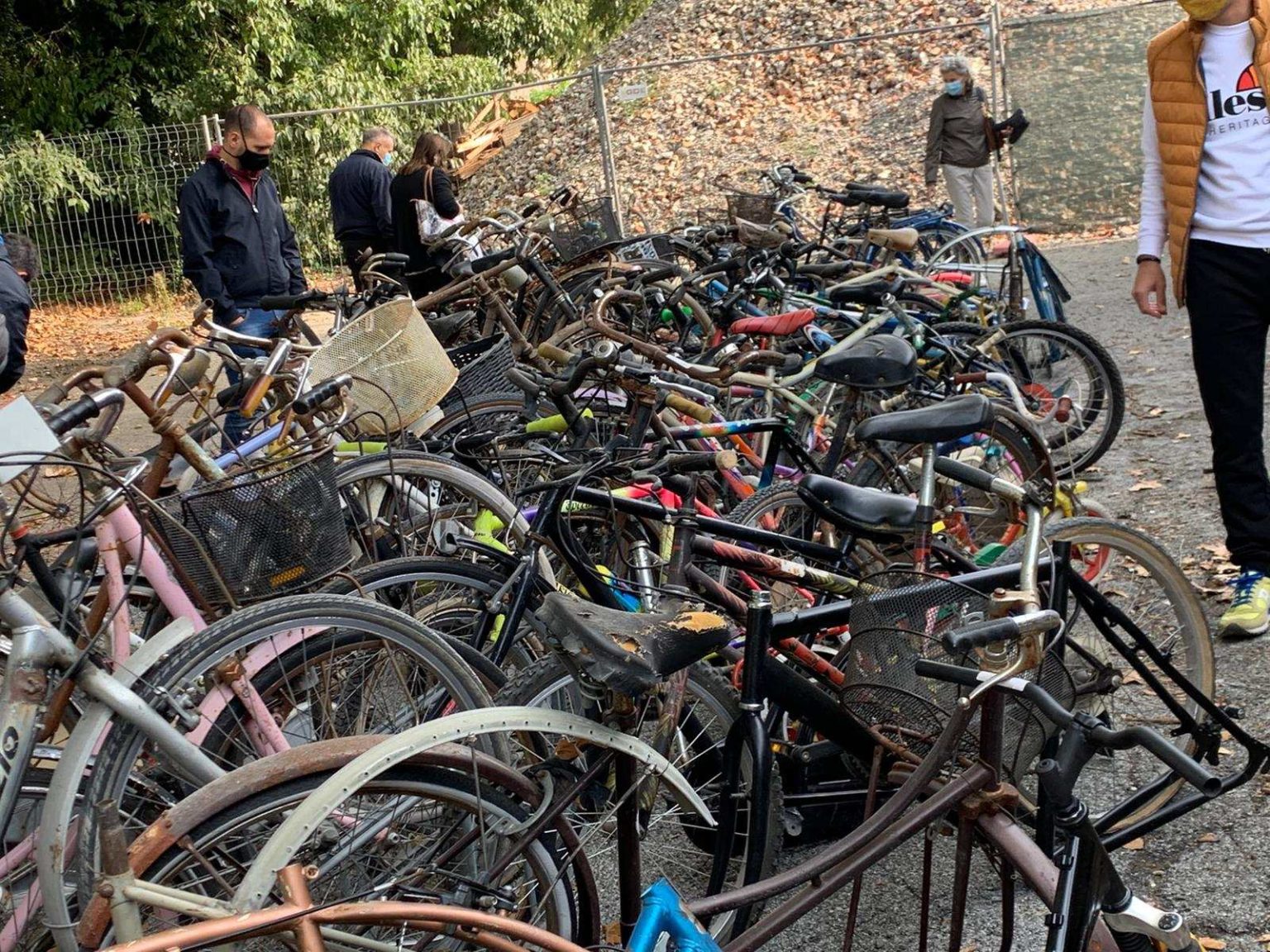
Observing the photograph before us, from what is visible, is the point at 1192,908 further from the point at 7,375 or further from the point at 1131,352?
the point at 1131,352

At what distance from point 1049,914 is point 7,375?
17.4 feet

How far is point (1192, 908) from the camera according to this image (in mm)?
2941

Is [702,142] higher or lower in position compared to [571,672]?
higher

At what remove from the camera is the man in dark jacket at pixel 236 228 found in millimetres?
6500

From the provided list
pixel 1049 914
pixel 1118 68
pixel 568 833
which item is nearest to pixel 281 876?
pixel 568 833

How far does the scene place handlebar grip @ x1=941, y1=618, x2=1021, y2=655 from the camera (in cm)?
199

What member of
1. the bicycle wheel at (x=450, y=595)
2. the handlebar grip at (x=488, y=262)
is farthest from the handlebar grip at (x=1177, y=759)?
the handlebar grip at (x=488, y=262)

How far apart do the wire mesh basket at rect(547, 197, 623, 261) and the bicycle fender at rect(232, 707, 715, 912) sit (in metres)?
5.72

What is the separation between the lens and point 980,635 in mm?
1994

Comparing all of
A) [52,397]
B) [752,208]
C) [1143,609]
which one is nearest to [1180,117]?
[1143,609]

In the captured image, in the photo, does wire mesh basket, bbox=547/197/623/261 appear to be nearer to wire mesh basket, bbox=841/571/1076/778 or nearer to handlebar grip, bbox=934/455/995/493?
handlebar grip, bbox=934/455/995/493

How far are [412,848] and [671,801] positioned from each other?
0.82 meters

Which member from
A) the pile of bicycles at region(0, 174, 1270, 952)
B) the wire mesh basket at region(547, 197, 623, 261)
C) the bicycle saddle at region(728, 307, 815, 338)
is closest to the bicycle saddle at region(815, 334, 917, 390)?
the pile of bicycles at region(0, 174, 1270, 952)

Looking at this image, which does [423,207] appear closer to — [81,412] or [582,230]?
[582,230]
